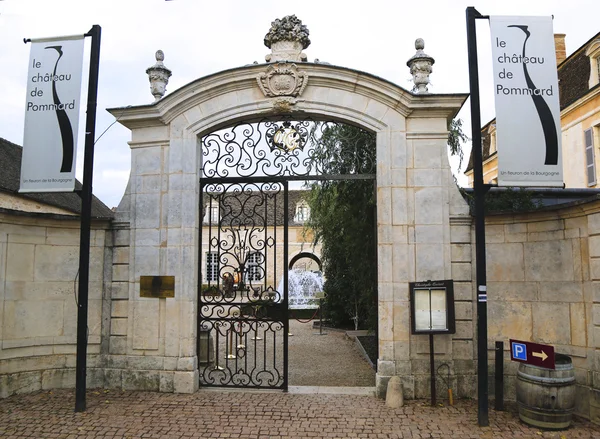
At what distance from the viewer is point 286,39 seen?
702cm

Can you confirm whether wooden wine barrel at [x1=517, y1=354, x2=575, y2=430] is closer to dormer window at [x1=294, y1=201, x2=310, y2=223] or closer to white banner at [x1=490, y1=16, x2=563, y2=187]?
white banner at [x1=490, y1=16, x2=563, y2=187]

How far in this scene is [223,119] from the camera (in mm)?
7020

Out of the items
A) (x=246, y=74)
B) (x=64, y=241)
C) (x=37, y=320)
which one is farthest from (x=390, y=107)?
(x=37, y=320)

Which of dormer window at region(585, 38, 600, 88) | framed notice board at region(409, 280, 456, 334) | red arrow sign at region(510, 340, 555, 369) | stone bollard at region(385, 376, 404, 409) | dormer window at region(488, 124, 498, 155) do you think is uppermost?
dormer window at region(585, 38, 600, 88)

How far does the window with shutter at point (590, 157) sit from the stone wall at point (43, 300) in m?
16.3

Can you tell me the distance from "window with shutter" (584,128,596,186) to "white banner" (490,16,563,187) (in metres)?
13.4

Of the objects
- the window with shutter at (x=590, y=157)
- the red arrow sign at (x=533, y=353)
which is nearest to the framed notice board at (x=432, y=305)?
the red arrow sign at (x=533, y=353)

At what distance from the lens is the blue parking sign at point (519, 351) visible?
17.9ft

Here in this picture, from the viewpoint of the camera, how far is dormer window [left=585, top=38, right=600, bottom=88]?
1577 cm

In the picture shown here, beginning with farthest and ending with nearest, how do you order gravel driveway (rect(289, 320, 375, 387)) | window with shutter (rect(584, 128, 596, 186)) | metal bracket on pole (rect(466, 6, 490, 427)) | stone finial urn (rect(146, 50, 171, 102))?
window with shutter (rect(584, 128, 596, 186)), gravel driveway (rect(289, 320, 375, 387)), stone finial urn (rect(146, 50, 171, 102)), metal bracket on pole (rect(466, 6, 490, 427))

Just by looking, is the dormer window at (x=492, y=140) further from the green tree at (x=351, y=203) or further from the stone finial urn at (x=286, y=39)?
the stone finial urn at (x=286, y=39)

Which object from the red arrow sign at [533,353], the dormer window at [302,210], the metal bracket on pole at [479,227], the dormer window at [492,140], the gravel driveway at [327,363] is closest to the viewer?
the red arrow sign at [533,353]

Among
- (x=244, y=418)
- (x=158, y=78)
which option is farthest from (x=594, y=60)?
(x=244, y=418)

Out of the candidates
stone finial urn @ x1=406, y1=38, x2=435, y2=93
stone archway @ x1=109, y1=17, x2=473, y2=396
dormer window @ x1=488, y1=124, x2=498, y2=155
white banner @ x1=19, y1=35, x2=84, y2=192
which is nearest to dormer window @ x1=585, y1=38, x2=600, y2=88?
dormer window @ x1=488, y1=124, x2=498, y2=155
